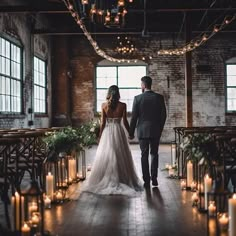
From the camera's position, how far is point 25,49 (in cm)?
1302

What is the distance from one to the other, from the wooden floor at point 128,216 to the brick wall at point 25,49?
562 centimetres

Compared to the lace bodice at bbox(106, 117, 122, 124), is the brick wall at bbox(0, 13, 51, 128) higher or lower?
higher

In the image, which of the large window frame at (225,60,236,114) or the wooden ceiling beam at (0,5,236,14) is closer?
the wooden ceiling beam at (0,5,236,14)

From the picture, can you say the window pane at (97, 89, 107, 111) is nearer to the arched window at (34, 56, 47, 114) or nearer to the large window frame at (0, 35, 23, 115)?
the arched window at (34, 56, 47, 114)

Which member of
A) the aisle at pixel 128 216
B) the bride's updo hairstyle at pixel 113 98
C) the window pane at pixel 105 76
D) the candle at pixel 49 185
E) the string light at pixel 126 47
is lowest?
the aisle at pixel 128 216

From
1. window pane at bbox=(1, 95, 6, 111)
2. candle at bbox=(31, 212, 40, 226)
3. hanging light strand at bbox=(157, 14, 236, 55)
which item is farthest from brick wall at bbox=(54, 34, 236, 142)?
candle at bbox=(31, 212, 40, 226)

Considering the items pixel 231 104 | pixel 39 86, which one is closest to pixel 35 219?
pixel 39 86

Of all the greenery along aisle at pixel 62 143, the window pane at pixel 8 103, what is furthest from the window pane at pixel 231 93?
the greenery along aisle at pixel 62 143

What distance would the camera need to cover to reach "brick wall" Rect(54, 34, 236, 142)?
17.3 metres

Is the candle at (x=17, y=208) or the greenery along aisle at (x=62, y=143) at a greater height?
the greenery along aisle at (x=62, y=143)

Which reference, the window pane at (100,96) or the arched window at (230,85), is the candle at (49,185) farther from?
the arched window at (230,85)

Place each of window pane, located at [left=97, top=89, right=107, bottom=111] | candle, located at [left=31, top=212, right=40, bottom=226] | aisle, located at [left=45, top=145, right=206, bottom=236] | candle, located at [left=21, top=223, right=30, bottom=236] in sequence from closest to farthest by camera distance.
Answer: candle, located at [left=21, top=223, right=30, bottom=236]
candle, located at [left=31, top=212, right=40, bottom=226]
aisle, located at [left=45, top=145, right=206, bottom=236]
window pane, located at [left=97, top=89, right=107, bottom=111]

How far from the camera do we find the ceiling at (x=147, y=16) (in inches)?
438

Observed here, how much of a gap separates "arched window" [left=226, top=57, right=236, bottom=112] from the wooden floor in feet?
37.9
